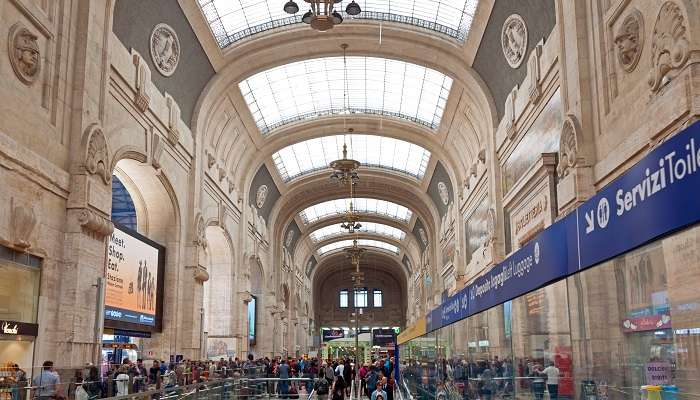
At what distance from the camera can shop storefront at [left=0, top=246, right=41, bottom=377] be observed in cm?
1019

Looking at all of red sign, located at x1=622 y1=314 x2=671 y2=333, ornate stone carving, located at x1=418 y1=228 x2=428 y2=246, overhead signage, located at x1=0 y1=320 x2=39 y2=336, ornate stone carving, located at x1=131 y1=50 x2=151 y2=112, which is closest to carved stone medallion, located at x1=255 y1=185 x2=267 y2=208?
ornate stone carving, located at x1=418 y1=228 x2=428 y2=246

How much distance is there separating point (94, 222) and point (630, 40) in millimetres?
9636

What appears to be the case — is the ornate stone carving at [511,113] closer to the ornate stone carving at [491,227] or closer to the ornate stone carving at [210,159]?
the ornate stone carving at [491,227]

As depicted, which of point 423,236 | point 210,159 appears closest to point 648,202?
point 210,159

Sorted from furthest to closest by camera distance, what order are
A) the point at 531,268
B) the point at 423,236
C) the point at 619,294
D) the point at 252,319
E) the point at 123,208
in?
the point at 423,236 < the point at 252,319 < the point at 123,208 < the point at 531,268 < the point at 619,294

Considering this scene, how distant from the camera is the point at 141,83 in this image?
1609cm

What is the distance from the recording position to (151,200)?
1928 centimetres

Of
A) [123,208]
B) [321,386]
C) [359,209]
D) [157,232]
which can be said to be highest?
[359,209]

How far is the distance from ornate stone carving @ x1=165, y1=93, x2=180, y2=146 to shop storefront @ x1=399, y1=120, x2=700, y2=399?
49.2 feet

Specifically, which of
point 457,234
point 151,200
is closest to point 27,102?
point 151,200

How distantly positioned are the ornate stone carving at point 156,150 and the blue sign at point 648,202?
599 inches

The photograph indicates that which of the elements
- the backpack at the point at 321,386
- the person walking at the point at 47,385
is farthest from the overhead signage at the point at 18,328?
the backpack at the point at 321,386

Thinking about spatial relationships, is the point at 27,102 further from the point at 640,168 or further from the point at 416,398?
the point at 640,168

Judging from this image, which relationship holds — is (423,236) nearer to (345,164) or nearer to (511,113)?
(345,164)
